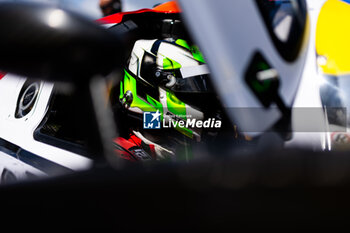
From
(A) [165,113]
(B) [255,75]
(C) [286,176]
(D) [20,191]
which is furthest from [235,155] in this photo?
(A) [165,113]

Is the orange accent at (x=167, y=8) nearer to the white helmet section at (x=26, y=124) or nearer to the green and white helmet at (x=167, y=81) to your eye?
the green and white helmet at (x=167, y=81)

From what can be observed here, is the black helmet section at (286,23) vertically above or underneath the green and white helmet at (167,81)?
above

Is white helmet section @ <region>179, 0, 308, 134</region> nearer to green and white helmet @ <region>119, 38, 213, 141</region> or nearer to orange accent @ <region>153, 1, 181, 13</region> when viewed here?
green and white helmet @ <region>119, 38, 213, 141</region>

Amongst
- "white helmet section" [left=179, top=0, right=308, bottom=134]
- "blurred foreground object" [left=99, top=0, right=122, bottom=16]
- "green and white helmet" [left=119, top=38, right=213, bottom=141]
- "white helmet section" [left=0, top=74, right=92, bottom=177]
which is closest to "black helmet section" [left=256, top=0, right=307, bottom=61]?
"white helmet section" [left=179, top=0, right=308, bottom=134]

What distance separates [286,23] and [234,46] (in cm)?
22

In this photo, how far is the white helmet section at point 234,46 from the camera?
29.3 inches

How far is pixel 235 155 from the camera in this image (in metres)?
0.43

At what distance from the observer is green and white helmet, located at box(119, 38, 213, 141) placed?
2.11m

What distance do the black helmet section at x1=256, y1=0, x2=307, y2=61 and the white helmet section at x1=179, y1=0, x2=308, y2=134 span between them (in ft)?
0.10

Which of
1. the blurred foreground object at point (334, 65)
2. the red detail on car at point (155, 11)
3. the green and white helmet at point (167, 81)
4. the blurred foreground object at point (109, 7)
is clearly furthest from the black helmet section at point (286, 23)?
the blurred foreground object at point (109, 7)

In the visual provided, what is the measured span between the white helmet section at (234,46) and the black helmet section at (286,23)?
0.03 m

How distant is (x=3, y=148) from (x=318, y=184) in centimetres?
174

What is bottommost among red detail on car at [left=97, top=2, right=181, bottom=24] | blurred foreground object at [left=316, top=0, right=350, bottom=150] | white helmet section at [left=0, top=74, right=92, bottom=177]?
white helmet section at [left=0, top=74, right=92, bottom=177]

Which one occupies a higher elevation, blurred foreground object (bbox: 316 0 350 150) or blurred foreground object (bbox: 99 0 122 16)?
blurred foreground object (bbox: 99 0 122 16)
